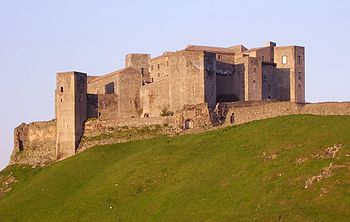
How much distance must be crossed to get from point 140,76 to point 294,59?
47.2 feet

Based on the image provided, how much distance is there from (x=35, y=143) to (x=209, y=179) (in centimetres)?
3231

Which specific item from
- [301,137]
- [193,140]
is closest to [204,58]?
[193,140]

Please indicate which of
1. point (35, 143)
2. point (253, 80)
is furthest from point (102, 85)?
point (253, 80)

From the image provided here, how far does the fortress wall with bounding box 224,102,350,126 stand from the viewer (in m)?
58.5

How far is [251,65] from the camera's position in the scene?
259ft

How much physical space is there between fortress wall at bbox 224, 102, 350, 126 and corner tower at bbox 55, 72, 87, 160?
45.6ft

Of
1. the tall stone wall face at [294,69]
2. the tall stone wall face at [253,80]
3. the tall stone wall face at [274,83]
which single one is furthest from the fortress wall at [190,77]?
the tall stone wall face at [294,69]

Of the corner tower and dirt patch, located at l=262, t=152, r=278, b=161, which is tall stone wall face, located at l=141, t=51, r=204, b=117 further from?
dirt patch, located at l=262, t=152, r=278, b=161

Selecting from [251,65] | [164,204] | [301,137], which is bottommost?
[164,204]

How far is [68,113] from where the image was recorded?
7612 cm

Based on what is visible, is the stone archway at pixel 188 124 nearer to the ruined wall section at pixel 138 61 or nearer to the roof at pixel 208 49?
the roof at pixel 208 49

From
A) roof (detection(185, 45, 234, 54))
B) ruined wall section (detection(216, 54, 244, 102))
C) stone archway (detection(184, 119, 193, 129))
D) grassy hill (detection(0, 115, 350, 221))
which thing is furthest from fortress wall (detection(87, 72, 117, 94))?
stone archway (detection(184, 119, 193, 129))

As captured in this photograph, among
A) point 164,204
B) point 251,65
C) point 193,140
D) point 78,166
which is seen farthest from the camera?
point 251,65

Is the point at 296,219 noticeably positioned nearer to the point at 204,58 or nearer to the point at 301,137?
the point at 301,137
